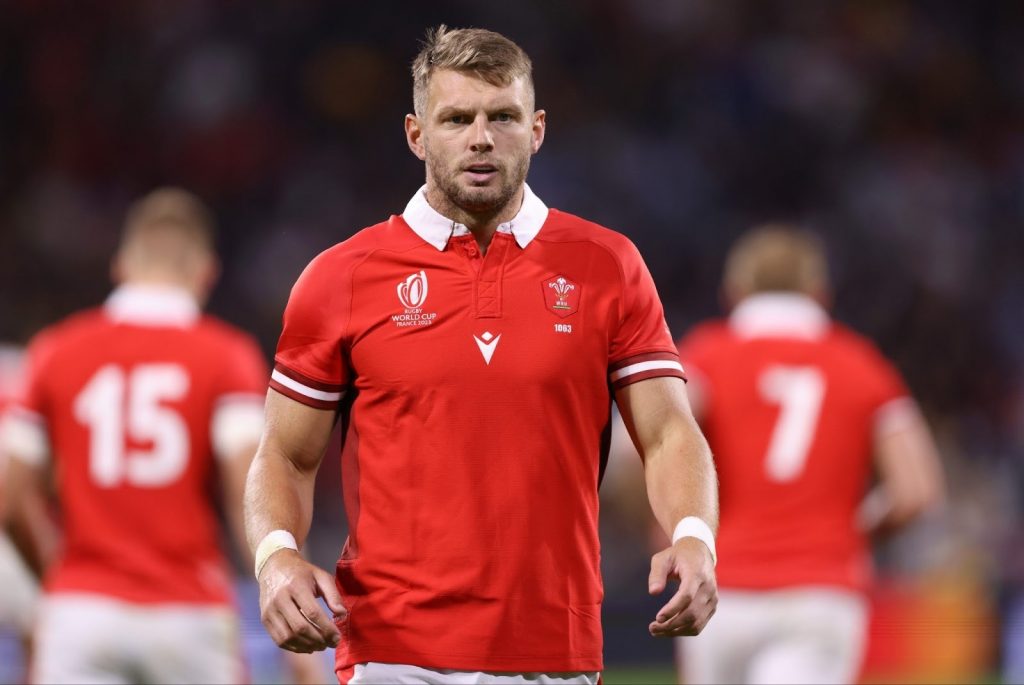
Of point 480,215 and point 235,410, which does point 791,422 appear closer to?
point 235,410

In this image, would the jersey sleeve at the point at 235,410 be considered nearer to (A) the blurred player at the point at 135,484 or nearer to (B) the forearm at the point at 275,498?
(A) the blurred player at the point at 135,484

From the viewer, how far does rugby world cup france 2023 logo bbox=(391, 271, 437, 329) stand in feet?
10.7

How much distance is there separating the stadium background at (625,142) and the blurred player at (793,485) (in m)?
6.25

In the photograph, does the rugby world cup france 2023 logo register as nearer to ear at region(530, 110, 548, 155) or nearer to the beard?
the beard

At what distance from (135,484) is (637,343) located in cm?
232

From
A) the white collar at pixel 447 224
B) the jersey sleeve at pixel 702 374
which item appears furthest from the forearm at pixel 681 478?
the jersey sleeve at pixel 702 374

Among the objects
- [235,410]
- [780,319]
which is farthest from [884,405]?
[235,410]

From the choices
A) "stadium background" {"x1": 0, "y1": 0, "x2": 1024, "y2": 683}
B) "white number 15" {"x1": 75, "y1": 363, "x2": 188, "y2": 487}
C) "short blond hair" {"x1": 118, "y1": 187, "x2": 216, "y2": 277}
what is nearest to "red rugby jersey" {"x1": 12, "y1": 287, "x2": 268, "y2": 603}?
"white number 15" {"x1": 75, "y1": 363, "x2": 188, "y2": 487}

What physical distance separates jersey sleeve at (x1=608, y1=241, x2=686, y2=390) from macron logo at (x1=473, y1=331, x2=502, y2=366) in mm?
258

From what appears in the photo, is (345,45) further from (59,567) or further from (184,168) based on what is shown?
(59,567)

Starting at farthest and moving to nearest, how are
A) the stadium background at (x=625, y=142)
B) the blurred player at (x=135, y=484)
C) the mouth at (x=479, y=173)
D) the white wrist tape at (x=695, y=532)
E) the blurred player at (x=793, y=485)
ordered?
the stadium background at (x=625, y=142)
the blurred player at (x=793, y=485)
the blurred player at (x=135, y=484)
the mouth at (x=479, y=173)
the white wrist tape at (x=695, y=532)

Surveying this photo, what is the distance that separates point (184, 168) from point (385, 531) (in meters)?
10.5

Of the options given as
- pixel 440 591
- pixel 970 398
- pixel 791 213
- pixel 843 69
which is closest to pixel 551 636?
pixel 440 591

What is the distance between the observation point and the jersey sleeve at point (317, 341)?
10.9 feet
